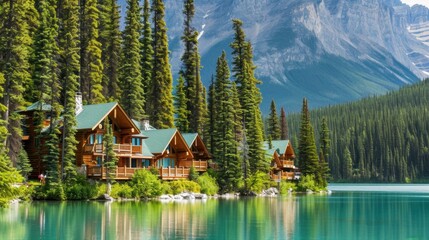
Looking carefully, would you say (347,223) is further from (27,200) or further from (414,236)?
(27,200)

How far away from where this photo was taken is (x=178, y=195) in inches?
2416

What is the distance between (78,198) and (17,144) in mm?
7200

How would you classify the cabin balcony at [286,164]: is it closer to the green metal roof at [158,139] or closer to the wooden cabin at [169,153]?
the wooden cabin at [169,153]

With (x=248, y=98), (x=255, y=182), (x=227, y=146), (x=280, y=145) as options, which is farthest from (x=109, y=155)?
(x=280, y=145)

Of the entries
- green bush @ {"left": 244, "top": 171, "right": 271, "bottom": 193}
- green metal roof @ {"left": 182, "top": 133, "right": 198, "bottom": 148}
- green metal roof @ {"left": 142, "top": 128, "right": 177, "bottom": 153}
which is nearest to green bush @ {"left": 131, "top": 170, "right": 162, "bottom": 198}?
green metal roof @ {"left": 142, "top": 128, "right": 177, "bottom": 153}

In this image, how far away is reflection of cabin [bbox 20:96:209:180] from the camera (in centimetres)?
5753

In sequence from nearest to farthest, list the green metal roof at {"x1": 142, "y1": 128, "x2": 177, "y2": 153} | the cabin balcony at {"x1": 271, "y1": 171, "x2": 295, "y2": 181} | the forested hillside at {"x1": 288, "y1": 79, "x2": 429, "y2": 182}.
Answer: the green metal roof at {"x1": 142, "y1": 128, "x2": 177, "y2": 153}, the cabin balcony at {"x1": 271, "y1": 171, "x2": 295, "y2": 181}, the forested hillside at {"x1": 288, "y1": 79, "x2": 429, "y2": 182}

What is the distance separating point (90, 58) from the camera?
73125mm

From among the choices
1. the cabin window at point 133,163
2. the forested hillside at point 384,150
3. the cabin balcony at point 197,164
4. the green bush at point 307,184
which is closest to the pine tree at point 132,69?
the cabin balcony at point 197,164

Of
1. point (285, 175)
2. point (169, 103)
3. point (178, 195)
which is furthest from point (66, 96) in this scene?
point (285, 175)

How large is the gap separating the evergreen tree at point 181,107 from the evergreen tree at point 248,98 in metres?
7.87

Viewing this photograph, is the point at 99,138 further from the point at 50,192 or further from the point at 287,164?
the point at 287,164

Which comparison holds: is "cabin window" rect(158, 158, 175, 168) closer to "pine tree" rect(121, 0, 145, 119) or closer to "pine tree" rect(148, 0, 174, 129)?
"pine tree" rect(121, 0, 145, 119)

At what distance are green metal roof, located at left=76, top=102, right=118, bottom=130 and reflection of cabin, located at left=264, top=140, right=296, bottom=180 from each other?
3701cm
